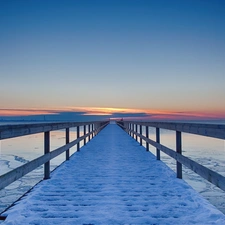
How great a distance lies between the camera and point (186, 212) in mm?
3246

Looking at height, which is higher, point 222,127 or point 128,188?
point 222,127

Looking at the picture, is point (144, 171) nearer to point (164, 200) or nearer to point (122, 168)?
point (122, 168)

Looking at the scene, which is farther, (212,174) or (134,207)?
(134,207)

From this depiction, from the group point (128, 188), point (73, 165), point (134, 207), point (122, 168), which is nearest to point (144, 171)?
point (122, 168)

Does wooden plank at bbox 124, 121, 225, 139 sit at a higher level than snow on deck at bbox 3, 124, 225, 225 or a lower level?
higher

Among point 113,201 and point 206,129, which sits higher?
point 206,129

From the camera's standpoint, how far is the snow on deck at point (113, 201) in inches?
119

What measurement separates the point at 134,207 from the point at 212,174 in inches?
47.4

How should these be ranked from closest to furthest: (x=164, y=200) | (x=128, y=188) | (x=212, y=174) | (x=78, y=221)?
1. (x=78, y=221)
2. (x=212, y=174)
3. (x=164, y=200)
4. (x=128, y=188)

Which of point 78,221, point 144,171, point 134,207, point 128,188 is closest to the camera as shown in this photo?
point 78,221

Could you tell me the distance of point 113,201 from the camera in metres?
3.67

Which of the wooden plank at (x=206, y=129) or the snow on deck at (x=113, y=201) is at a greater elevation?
the wooden plank at (x=206, y=129)

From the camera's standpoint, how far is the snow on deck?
3.02 meters

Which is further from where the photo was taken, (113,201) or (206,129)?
(113,201)
